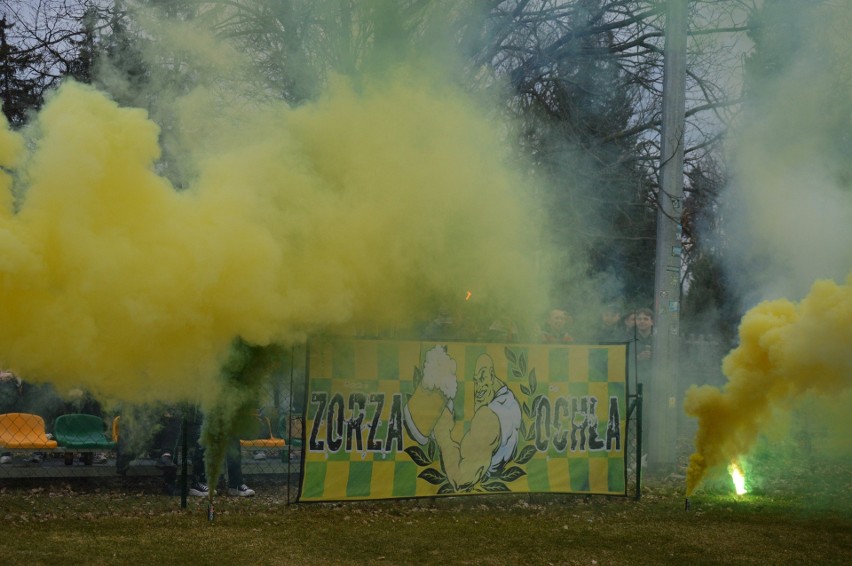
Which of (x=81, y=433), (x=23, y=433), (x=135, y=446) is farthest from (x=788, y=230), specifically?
(x=23, y=433)

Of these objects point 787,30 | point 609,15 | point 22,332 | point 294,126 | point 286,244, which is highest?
point 609,15

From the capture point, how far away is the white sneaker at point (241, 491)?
10297mm

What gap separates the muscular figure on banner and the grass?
15.5 inches

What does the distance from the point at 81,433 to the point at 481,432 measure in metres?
4.93

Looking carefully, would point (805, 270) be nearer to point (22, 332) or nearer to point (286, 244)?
point (286, 244)

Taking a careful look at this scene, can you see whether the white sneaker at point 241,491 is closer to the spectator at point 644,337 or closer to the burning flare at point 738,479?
the burning flare at point 738,479

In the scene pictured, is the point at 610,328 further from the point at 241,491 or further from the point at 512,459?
the point at 241,491

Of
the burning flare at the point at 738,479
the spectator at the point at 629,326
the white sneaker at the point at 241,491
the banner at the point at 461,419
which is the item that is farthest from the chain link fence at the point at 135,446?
the spectator at the point at 629,326

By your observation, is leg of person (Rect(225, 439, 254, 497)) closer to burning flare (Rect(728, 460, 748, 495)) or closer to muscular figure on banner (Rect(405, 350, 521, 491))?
muscular figure on banner (Rect(405, 350, 521, 491))

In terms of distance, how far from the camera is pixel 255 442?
11.7 m

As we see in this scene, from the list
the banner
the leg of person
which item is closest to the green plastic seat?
the leg of person

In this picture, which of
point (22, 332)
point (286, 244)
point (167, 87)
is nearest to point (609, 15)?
point (167, 87)

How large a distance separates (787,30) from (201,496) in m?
9.62

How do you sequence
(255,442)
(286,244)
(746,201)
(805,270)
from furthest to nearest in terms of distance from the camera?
(746,201) < (805,270) < (255,442) < (286,244)
